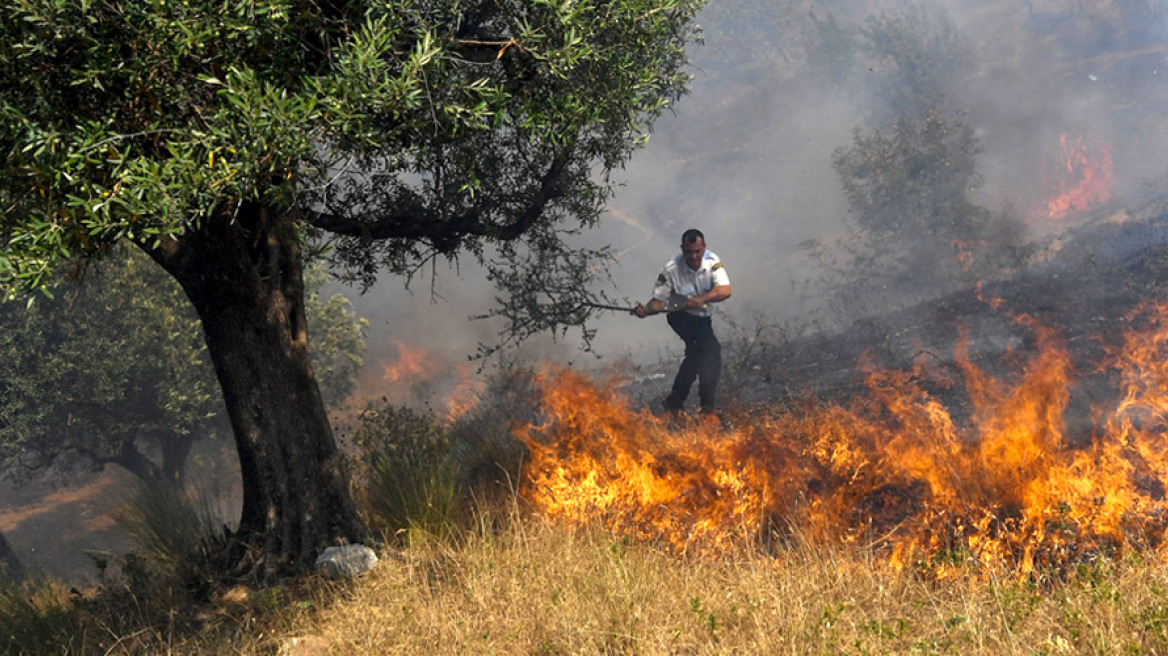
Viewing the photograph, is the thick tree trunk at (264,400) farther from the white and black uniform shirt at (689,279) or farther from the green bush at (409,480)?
the white and black uniform shirt at (689,279)

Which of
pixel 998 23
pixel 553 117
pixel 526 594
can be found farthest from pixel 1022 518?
pixel 998 23

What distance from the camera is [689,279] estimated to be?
1012 centimetres

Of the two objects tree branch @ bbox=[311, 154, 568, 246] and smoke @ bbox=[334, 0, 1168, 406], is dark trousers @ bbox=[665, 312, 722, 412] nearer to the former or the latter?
tree branch @ bbox=[311, 154, 568, 246]

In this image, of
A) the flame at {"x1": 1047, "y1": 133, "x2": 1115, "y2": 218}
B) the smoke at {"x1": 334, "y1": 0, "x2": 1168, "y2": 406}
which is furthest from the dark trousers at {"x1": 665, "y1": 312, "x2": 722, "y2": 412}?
the flame at {"x1": 1047, "y1": 133, "x2": 1115, "y2": 218}

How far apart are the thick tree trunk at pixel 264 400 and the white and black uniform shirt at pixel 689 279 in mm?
4556

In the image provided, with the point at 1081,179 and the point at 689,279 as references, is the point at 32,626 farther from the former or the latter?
the point at 1081,179

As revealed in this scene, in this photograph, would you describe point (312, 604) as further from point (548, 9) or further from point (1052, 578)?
point (1052, 578)

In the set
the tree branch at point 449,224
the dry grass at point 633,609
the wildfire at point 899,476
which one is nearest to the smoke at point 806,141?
the tree branch at point 449,224

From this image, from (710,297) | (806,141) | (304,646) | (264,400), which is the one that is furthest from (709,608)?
(806,141)

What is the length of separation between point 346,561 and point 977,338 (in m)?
10.4

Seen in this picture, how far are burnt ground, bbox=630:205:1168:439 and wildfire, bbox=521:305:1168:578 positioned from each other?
4.07 feet

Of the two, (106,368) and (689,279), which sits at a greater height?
(106,368)

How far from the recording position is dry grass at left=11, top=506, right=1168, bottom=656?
13.9 feet

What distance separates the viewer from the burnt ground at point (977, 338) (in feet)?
37.5
